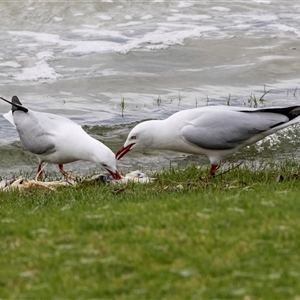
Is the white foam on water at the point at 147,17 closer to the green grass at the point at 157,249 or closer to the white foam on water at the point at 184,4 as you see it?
the white foam on water at the point at 184,4

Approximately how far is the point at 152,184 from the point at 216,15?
1660 centimetres

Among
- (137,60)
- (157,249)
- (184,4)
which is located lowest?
(137,60)

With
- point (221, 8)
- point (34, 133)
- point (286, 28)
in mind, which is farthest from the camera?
point (221, 8)

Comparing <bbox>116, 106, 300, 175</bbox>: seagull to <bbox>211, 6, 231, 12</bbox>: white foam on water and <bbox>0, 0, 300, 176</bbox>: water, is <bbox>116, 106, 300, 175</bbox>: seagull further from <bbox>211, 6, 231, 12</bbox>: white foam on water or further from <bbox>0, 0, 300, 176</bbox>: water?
<bbox>211, 6, 231, 12</bbox>: white foam on water

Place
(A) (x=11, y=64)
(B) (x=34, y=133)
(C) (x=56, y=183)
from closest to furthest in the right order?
1. (C) (x=56, y=183)
2. (B) (x=34, y=133)
3. (A) (x=11, y=64)

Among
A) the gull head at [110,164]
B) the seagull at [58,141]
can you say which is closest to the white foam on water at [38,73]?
the seagull at [58,141]

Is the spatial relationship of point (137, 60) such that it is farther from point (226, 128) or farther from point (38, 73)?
point (226, 128)

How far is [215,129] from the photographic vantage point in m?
9.74

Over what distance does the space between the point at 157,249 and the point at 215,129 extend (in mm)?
4530

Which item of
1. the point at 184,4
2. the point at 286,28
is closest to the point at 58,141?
the point at 286,28

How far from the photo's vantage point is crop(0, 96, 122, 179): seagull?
9.84m

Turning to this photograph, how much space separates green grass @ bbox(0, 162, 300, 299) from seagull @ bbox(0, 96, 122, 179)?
2.33 metres

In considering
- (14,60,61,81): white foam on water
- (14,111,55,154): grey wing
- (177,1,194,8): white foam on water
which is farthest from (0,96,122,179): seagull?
(177,1,194,8): white foam on water

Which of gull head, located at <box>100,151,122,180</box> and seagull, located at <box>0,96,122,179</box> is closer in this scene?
gull head, located at <box>100,151,122,180</box>
